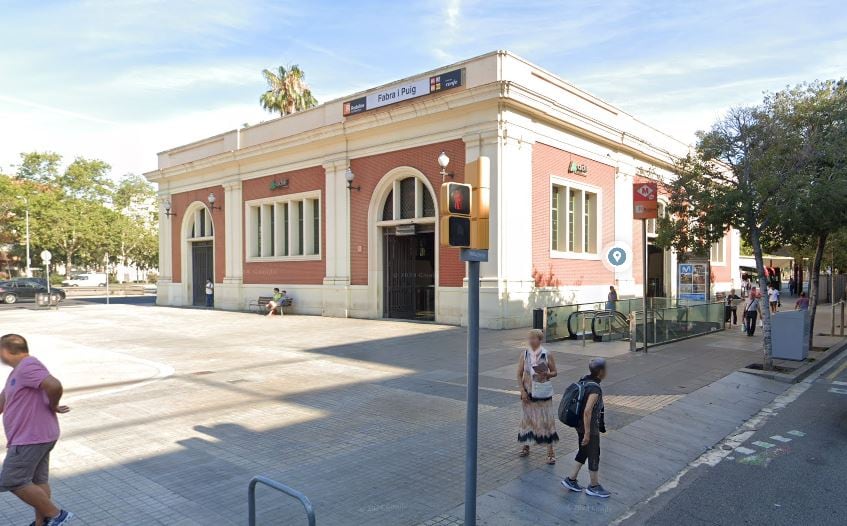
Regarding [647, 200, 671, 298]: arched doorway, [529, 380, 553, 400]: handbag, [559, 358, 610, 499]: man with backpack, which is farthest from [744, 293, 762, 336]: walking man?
[559, 358, 610, 499]: man with backpack

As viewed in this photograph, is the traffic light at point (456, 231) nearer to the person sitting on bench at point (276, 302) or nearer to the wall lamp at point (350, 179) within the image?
the wall lamp at point (350, 179)

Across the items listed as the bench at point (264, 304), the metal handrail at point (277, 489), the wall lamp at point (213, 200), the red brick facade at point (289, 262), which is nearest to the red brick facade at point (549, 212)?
the red brick facade at point (289, 262)

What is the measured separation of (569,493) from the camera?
18.2ft

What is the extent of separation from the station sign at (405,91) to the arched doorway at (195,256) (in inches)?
548

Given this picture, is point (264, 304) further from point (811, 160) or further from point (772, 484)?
point (772, 484)

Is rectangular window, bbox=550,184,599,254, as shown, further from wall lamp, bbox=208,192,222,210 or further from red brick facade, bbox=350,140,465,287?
wall lamp, bbox=208,192,222,210

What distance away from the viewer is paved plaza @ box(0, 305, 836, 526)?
519cm

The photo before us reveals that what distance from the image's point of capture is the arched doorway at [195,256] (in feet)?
108

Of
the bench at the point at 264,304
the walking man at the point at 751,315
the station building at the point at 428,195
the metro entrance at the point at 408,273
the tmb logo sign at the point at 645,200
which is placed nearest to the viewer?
the tmb logo sign at the point at 645,200

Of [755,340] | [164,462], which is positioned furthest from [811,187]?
[164,462]

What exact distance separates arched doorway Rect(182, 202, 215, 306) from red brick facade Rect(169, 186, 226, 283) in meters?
0.40

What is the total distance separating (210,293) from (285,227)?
6.65 metres

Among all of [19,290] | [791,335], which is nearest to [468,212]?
[791,335]

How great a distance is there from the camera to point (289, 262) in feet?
88.0
